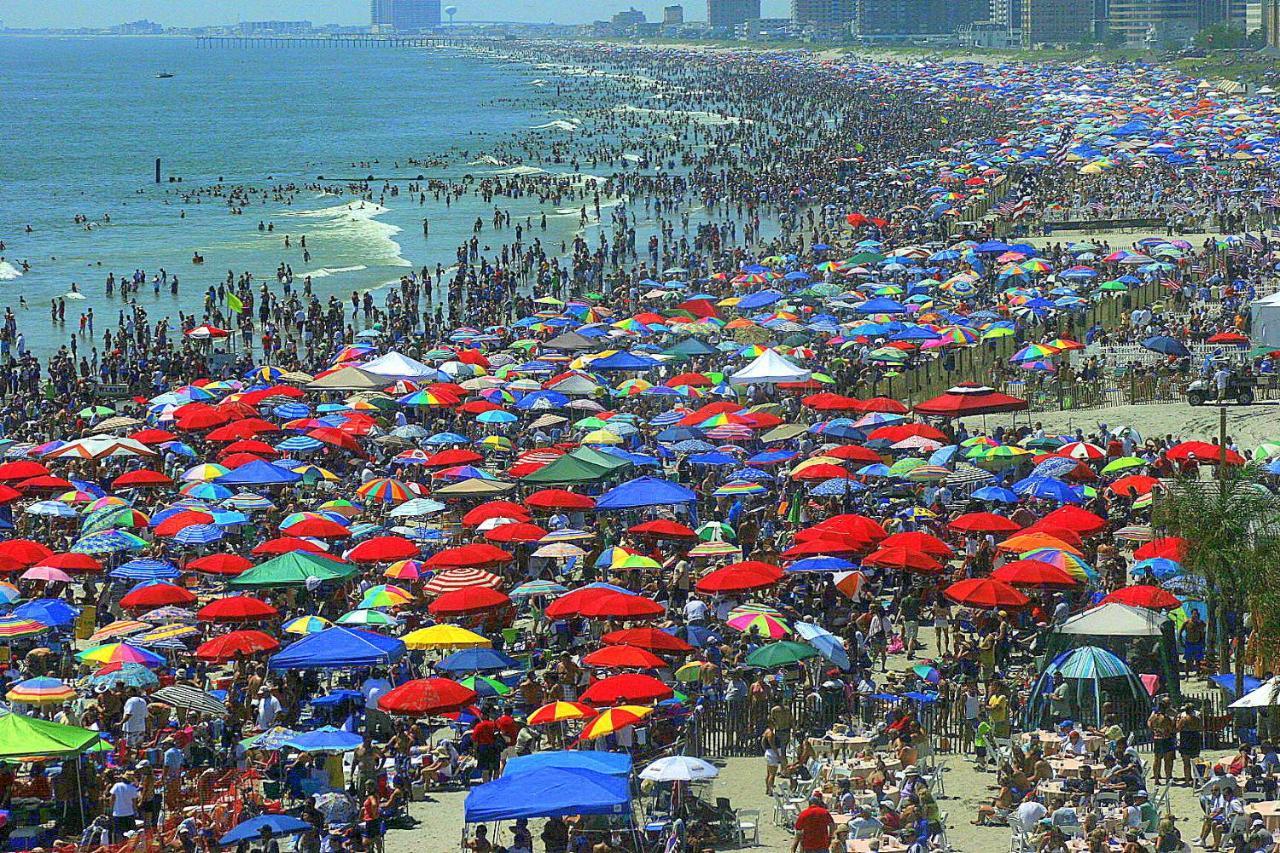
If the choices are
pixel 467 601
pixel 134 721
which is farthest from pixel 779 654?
pixel 134 721

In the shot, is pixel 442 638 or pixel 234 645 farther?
pixel 234 645

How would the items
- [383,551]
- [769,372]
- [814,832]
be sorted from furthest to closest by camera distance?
[769,372], [383,551], [814,832]

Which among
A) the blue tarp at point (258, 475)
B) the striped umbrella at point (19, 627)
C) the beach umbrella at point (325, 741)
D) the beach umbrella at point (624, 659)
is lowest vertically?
the beach umbrella at point (325, 741)

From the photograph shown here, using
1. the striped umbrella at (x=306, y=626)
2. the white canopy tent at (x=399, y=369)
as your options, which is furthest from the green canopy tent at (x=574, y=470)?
the white canopy tent at (x=399, y=369)

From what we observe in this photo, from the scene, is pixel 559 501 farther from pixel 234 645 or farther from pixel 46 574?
pixel 46 574

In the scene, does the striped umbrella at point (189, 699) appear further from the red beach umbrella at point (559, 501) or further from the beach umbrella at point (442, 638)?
the red beach umbrella at point (559, 501)

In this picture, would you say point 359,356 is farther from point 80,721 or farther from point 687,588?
point 80,721

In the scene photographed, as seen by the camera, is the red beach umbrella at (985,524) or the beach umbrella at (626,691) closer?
the beach umbrella at (626,691)
